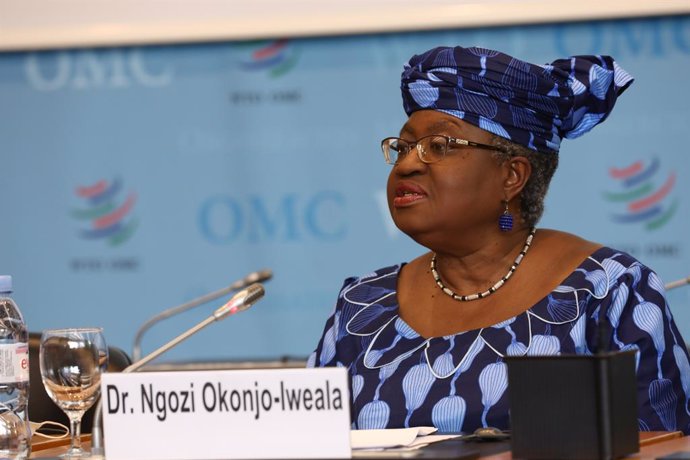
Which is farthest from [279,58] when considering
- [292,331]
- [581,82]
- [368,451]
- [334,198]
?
[368,451]

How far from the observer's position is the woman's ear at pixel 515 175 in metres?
2.64

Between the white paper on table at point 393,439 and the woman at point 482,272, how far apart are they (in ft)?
1.43

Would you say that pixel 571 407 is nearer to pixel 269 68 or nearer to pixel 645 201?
pixel 645 201

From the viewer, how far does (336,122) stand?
428cm

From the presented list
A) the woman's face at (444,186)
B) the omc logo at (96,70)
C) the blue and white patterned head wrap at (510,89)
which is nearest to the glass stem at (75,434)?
the woman's face at (444,186)

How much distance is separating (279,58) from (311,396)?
285 centimetres

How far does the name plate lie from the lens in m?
1.56

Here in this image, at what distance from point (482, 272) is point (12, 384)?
1.06 m

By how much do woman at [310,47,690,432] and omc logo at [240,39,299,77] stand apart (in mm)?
1671

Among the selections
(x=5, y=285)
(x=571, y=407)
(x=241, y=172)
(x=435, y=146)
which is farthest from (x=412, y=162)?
(x=241, y=172)

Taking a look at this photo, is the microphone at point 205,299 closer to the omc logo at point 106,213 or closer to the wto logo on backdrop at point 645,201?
the omc logo at point 106,213

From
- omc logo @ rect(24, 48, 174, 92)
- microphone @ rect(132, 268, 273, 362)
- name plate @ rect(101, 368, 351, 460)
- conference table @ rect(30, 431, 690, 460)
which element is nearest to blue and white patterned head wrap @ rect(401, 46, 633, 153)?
microphone @ rect(132, 268, 273, 362)

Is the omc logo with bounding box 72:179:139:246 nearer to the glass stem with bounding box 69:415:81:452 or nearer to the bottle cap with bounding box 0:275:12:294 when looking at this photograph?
the bottle cap with bounding box 0:275:12:294

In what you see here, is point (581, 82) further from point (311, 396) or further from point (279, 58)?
point (279, 58)
